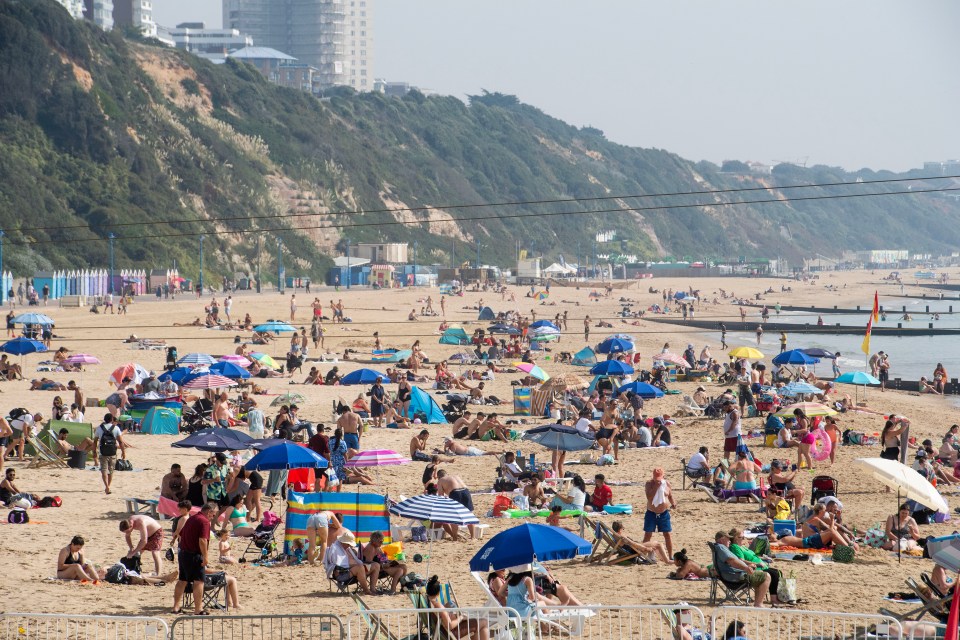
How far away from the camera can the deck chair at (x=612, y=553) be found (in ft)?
39.9

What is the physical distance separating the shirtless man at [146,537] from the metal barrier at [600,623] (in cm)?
403

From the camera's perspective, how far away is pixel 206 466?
13891 mm

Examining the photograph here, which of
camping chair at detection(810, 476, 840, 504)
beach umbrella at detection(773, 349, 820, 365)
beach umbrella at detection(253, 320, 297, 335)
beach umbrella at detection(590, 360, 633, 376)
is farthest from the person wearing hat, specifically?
beach umbrella at detection(253, 320, 297, 335)

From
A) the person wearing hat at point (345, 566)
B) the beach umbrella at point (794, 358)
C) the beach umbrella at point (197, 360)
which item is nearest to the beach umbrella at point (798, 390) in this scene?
the beach umbrella at point (794, 358)

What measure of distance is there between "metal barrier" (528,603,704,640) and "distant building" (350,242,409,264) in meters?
77.1

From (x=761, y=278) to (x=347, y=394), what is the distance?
106m

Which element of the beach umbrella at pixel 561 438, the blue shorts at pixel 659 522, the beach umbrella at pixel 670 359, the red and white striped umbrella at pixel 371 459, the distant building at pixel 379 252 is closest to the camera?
the blue shorts at pixel 659 522

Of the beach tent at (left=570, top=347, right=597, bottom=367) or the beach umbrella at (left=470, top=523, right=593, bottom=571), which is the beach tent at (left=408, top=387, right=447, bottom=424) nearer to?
the beach tent at (left=570, top=347, right=597, bottom=367)

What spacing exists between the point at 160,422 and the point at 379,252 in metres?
66.3

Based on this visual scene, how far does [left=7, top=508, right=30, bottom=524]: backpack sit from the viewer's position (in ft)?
42.9

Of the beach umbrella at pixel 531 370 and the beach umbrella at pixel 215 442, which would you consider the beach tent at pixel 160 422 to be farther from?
the beach umbrella at pixel 531 370

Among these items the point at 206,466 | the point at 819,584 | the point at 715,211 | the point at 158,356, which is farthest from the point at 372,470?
the point at 715,211

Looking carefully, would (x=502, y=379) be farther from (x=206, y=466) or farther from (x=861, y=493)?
(x=206, y=466)

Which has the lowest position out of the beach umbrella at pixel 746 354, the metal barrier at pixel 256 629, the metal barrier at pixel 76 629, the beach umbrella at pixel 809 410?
the metal barrier at pixel 256 629
